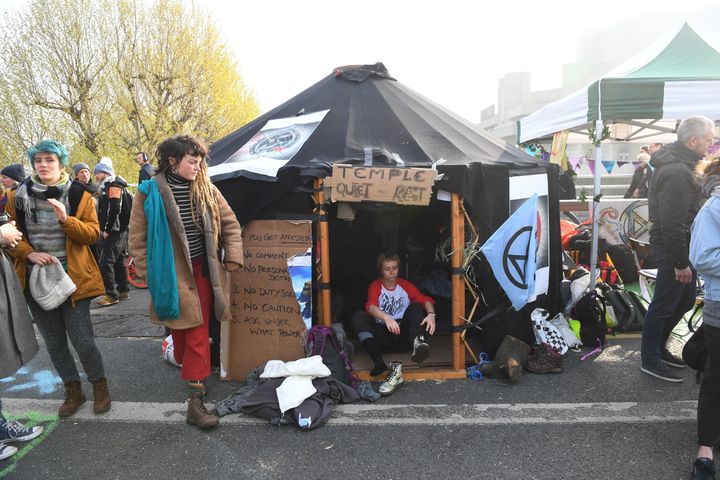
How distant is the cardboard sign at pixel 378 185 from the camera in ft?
12.5

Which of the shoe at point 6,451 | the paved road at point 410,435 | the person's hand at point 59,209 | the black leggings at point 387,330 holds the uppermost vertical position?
the person's hand at point 59,209

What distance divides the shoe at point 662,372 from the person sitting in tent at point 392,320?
6.10 feet

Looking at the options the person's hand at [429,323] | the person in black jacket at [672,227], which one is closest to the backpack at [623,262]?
the person in black jacket at [672,227]

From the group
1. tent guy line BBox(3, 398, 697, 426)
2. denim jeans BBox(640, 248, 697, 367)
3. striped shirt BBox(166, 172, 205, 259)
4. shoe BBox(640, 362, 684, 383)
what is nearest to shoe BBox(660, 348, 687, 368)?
shoe BBox(640, 362, 684, 383)

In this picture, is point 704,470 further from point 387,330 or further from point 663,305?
point 387,330

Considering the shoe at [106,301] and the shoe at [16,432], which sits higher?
the shoe at [106,301]

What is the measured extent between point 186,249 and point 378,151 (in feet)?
6.33

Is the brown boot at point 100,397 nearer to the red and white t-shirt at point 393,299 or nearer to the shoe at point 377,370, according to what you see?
the shoe at point 377,370

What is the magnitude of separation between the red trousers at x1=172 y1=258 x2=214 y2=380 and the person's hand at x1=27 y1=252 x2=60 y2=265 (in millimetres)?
922

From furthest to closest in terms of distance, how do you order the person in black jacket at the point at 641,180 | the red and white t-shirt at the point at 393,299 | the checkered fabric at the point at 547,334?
1. the person in black jacket at the point at 641,180
2. the red and white t-shirt at the point at 393,299
3. the checkered fabric at the point at 547,334

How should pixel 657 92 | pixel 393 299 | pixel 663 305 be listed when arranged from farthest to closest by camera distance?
pixel 657 92 → pixel 393 299 → pixel 663 305

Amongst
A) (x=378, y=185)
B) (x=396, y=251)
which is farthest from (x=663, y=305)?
(x=396, y=251)

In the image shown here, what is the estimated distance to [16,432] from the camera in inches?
120

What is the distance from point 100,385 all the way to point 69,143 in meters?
16.7
